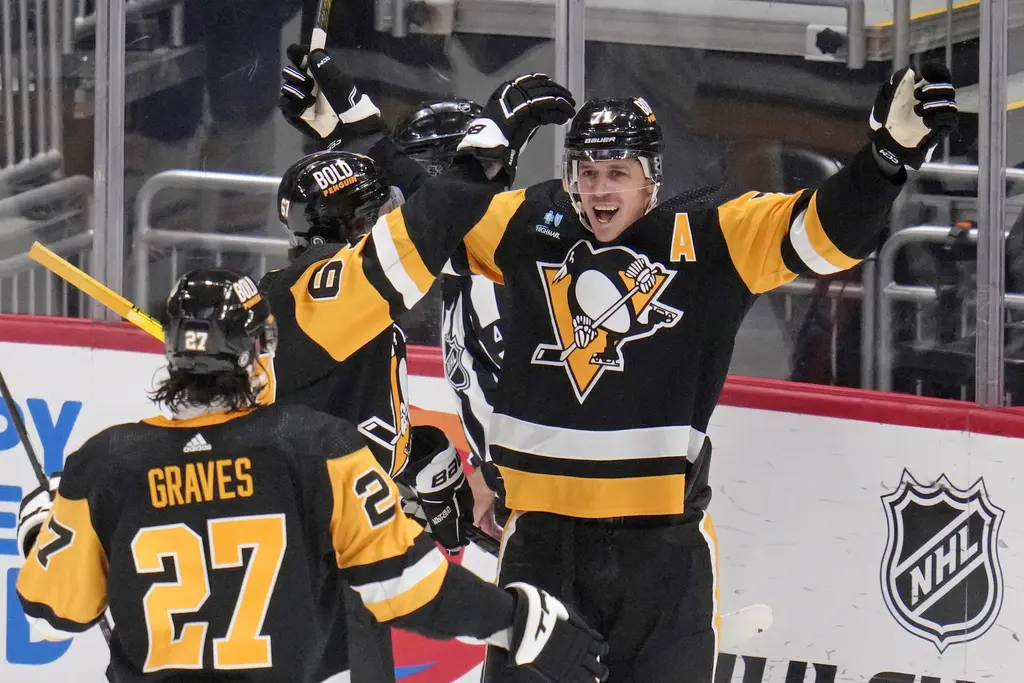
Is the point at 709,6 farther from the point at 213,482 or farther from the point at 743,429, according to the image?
the point at 213,482

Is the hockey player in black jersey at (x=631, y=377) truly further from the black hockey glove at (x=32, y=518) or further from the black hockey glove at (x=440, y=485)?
the black hockey glove at (x=32, y=518)

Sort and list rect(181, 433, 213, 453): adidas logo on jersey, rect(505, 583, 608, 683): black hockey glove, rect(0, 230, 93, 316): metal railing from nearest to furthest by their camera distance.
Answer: rect(181, 433, 213, 453): adidas logo on jersey → rect(505, 583, 608, 683): black hockey glove → rect(0, 230, 93, 316): metal railing

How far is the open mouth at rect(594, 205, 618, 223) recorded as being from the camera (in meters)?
2.57

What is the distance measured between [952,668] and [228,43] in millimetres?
2329

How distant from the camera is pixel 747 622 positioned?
294cm

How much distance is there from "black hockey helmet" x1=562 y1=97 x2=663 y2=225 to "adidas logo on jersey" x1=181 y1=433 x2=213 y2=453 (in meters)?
0.98

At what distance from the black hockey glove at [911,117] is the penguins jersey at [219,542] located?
1.02 metres

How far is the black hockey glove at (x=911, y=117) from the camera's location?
2279 mm

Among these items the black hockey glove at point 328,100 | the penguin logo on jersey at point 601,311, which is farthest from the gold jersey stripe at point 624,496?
the black hockey glove at point 328,100

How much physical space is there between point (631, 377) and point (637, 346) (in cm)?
6

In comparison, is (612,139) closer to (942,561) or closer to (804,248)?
(804,248)

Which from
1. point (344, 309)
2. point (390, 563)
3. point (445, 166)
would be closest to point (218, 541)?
point (390, 563)

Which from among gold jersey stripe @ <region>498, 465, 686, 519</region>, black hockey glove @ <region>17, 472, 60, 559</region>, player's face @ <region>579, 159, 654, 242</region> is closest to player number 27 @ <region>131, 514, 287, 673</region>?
black hockey glove @ <region>17, 472, 60, 559</region>

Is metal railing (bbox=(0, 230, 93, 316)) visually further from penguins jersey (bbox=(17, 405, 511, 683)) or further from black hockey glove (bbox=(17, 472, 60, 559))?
penguins jersey (bbox=(17, 405, 511, 683))
